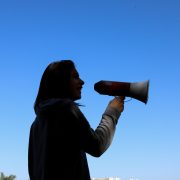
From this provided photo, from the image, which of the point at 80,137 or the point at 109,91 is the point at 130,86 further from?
the point at 80,137

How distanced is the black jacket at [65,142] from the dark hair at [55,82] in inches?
3.8

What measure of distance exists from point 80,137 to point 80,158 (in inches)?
4.2

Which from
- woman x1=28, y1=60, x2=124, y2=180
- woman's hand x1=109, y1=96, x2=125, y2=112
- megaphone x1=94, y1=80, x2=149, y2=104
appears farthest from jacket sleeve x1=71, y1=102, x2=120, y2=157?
megaphone x1=94, y1=80, x2=149, y2=104

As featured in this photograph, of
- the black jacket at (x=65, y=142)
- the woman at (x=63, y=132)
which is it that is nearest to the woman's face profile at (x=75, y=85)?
the woman at (x=63, y=132)

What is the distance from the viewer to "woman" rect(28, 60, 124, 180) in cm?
186

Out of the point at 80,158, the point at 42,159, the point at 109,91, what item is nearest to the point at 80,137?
the point at 80,158

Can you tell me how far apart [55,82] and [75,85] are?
11cm

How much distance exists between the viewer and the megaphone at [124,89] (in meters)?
2.16

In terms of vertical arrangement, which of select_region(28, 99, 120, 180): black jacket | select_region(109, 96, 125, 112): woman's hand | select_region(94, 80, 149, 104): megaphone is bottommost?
select_region(28, 99, 120, 180): black jacket

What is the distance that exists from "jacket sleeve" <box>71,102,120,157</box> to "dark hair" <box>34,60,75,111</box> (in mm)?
191

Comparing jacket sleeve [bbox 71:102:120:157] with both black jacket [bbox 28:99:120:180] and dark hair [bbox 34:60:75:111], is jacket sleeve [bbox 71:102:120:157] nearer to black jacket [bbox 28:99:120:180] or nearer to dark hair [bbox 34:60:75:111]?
black jacket [bbox 28:99:120:180]

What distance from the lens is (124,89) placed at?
7.10 feet

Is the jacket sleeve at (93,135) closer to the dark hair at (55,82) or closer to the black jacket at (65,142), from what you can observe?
the black jacket at (65,142)

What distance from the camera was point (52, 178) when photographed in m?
1.85
